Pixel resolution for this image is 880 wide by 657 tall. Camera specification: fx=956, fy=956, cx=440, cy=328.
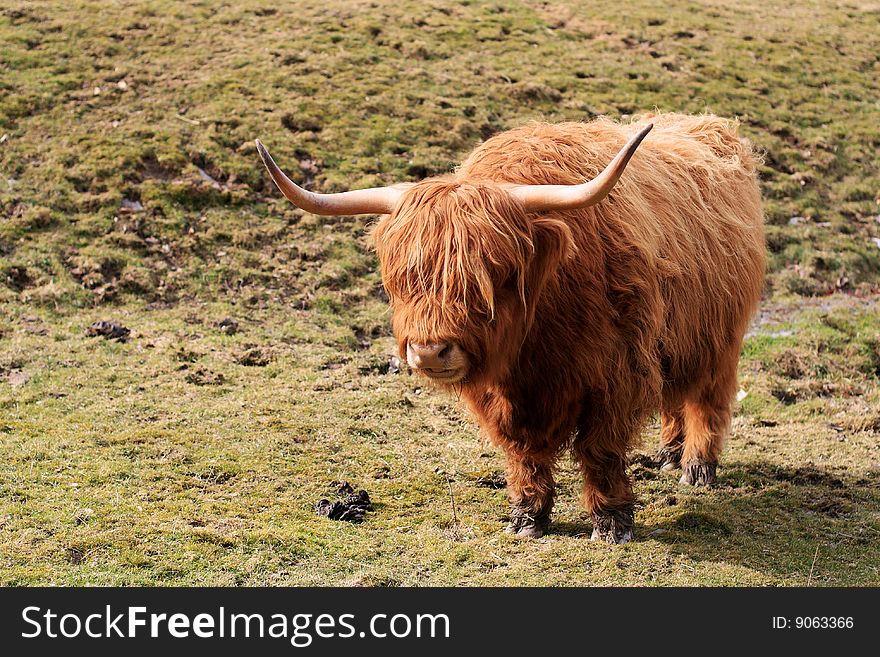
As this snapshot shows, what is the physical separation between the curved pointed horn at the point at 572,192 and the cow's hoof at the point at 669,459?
2.80 meters

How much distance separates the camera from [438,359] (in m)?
4.14

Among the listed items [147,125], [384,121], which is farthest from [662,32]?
[147,125]

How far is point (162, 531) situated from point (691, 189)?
365cm

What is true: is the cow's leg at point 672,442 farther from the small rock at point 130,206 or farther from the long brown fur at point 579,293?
the small rock at point 130,206

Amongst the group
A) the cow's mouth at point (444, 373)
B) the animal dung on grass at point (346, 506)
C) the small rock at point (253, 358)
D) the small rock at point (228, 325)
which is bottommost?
the small rock at point (253, 358)

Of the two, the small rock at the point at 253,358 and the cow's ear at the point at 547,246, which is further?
the small rock at the point at 253,358

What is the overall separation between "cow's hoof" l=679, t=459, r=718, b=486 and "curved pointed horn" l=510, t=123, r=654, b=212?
260cm

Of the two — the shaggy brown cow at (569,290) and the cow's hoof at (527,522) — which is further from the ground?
the shaggy brown cow at (569,290)

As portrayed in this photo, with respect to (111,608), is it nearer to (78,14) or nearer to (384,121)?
(384,121)

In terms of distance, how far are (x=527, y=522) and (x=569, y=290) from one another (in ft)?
4.66

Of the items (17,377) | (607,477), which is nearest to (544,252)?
(607,477)

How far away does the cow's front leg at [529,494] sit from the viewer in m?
5.27

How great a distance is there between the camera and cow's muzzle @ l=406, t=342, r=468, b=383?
412 cm

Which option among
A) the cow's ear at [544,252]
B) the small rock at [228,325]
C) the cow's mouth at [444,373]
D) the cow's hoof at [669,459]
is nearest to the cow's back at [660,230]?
the cow's ear at [544,252]
